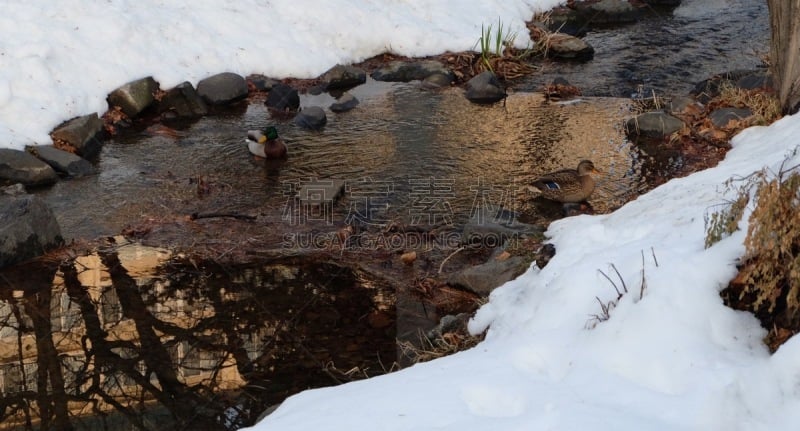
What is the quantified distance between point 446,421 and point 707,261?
4.49ft

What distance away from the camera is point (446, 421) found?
120 inches

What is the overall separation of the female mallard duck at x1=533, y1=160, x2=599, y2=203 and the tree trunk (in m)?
2.14

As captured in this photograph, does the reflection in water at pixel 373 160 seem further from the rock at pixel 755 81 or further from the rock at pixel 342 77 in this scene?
the rock at pixel 755 81

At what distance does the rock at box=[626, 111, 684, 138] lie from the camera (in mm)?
9031

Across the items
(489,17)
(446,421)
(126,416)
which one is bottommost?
(126,416)

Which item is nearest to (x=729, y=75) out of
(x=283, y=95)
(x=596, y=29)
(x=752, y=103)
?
(x=752, y=103)

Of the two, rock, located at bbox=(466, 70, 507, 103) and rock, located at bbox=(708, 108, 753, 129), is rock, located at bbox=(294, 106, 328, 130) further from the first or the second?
rock, located at bbox=(708, 108, 753, 129)

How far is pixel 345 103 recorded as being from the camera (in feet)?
33.6

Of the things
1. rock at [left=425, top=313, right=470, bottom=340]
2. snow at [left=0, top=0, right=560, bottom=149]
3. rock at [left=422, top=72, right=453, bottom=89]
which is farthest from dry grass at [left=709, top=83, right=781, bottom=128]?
rock at [left=425, top=313, right=470, bottom=340]

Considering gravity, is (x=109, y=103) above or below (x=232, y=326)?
above

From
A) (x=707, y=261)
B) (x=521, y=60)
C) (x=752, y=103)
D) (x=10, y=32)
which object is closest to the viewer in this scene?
(x=707, y=261)

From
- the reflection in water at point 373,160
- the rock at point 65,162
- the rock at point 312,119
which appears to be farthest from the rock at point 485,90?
the rock at point 65,162

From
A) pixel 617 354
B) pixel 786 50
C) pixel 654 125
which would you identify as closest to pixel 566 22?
pixel 654 125

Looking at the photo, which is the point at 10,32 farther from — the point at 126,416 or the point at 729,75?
the point at 729,75
